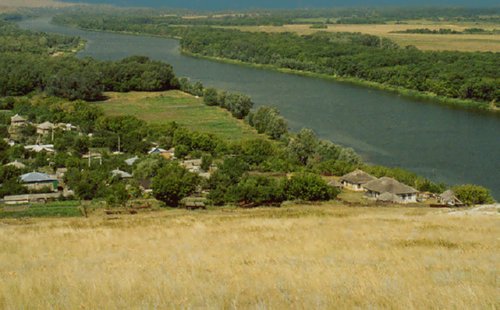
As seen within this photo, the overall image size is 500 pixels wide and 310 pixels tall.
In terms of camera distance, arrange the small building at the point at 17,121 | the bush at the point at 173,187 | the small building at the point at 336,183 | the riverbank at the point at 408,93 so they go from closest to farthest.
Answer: the bush at the point at 173,187 → the small building at the point at 336,183 → the small building at the point at 17,121 → the riverbank at the point at 408,93

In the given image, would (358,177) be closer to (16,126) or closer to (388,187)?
(388,187)

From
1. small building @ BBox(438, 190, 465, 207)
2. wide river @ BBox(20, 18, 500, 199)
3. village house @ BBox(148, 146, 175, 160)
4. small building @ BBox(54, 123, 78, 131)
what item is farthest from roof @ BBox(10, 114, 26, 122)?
small building @ BBox(438, 190, 465, 207)

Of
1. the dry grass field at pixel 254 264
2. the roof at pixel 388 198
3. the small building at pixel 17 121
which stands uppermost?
the dry grass field at pixel 254 264

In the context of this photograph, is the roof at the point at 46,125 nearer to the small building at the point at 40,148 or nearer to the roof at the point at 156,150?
the small building at the point at 40,148

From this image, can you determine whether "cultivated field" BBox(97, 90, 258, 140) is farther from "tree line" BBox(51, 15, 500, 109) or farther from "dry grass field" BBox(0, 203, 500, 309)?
"dry grass field" BBox(0, 203, 500, 309)

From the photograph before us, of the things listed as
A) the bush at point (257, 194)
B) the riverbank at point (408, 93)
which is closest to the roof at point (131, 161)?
the bush at point (257, 194)

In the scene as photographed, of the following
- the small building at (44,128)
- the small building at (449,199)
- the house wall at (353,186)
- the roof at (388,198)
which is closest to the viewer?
the small building at (449,199)
